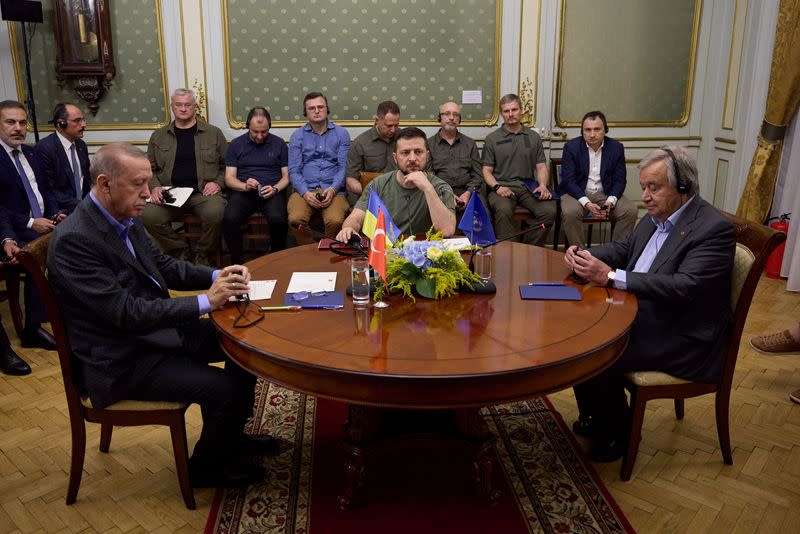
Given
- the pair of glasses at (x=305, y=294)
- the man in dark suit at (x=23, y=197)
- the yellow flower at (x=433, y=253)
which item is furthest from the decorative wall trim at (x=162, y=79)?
the yellow flower at (x=433, y=253)

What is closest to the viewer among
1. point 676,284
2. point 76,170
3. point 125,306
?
point 125,306

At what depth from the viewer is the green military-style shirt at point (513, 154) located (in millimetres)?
5414

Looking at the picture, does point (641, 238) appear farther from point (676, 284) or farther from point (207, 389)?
point (207, 389)

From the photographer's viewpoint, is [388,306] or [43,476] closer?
[388,306]

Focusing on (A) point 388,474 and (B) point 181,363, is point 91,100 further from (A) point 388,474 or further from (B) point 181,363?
(A) point 388,474

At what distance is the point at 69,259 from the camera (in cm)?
205

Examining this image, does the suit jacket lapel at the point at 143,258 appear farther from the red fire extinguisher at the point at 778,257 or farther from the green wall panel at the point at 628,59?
the red fire extinguisher at the point at 778,257

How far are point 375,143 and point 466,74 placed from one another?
1.08 m

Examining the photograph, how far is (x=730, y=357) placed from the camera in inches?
96.0

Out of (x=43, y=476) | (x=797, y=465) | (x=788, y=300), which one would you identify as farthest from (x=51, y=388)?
(x=788, y=300)

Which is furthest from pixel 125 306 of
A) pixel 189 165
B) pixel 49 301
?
pixel 189 165

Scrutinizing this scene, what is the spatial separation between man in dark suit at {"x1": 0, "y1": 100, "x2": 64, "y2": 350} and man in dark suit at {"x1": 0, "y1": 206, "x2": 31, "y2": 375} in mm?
53

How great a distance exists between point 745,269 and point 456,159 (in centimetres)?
321

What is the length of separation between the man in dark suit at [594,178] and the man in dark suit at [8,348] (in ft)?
12.3
